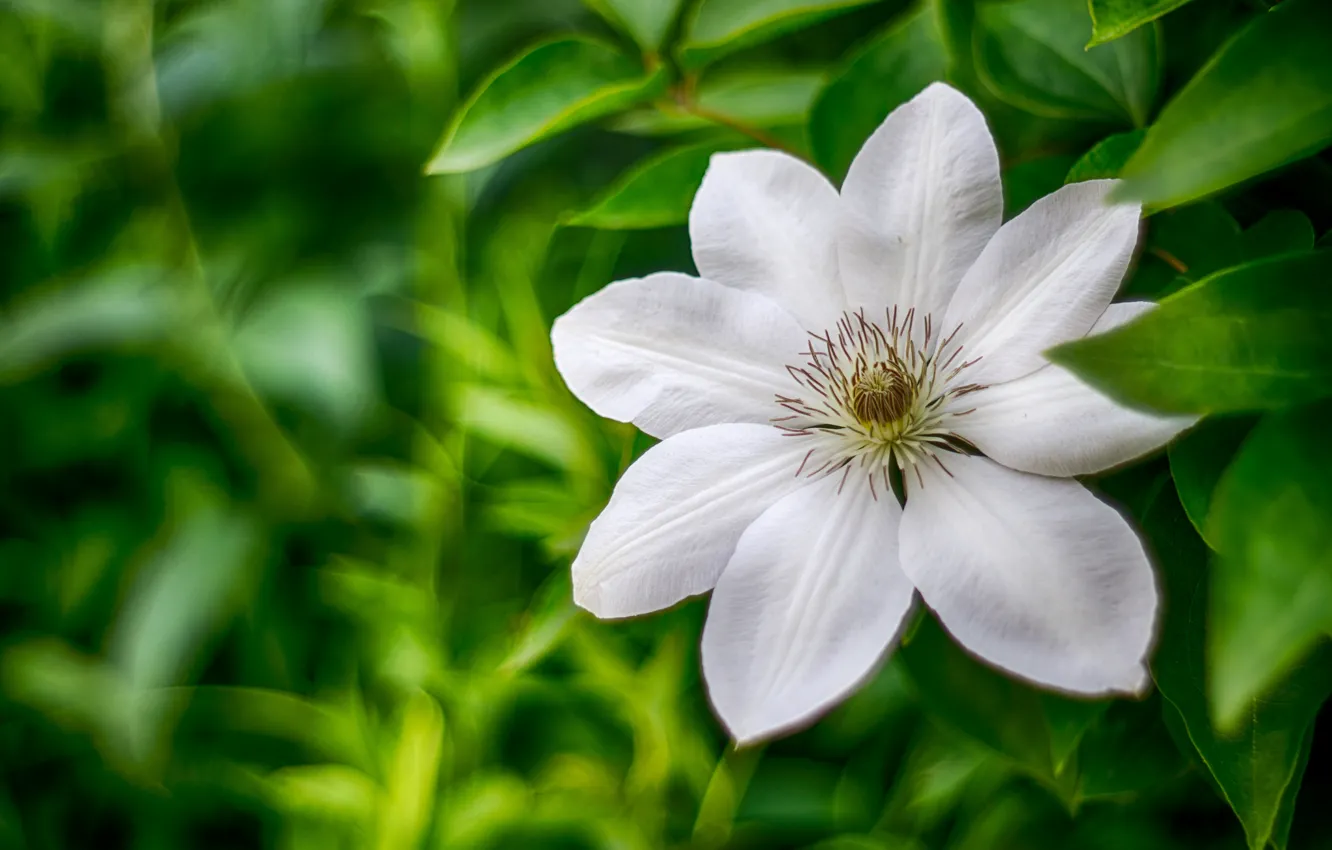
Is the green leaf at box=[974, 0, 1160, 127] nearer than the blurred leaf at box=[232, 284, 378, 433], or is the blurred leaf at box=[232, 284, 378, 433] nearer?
the green leaf at box=[974, 0, 1160, 127]

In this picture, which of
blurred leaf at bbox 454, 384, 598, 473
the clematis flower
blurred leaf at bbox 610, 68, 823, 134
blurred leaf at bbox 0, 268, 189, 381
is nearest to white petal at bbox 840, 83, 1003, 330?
the clematis flower

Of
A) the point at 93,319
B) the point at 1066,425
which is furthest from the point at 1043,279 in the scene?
the point at 93,319

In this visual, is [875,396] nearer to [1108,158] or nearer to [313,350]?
[1108,158]

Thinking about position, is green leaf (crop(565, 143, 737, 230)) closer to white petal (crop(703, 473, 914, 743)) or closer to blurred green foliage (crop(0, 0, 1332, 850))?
blurred green foliage (crop(0, 0, 1332, 850))

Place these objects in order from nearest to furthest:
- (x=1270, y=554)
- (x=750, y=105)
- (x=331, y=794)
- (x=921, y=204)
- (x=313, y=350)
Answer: (x=1270, y=554) < (x=921, y=204) < (x=750, y=105) < (x=331, y=794) < (x=313, y=350)

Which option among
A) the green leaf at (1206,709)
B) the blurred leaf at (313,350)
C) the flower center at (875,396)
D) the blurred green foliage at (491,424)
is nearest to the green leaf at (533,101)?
the blurred green foliage at (491,424)
